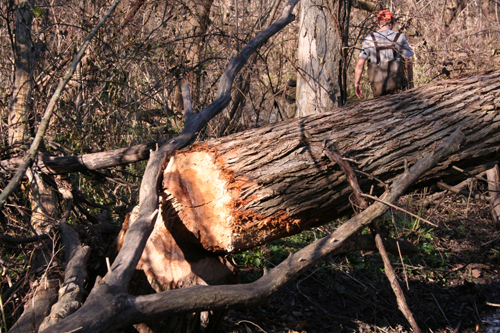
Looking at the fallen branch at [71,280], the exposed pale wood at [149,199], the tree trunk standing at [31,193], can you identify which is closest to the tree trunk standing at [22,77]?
the tree trunk standing at [31,193]

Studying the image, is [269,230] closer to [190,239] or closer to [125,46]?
[190,239]

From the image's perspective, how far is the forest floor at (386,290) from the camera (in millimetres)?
3023

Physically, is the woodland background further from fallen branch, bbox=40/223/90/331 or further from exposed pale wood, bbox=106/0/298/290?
exposed pale wood, bbox=106/0/298/290

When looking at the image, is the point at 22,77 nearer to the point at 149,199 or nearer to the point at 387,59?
the point at 149,199

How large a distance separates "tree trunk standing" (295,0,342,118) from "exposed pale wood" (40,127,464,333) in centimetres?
203

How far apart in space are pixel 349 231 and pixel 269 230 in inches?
20.1

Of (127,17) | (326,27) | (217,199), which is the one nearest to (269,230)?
(217,199)

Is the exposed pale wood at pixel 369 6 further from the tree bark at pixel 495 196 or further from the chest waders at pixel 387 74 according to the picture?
the tree bark at pixel 495 196

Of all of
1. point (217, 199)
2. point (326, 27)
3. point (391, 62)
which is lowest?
point (217, 199)

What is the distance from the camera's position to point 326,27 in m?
4.22

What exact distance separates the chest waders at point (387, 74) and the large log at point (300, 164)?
1702 mm

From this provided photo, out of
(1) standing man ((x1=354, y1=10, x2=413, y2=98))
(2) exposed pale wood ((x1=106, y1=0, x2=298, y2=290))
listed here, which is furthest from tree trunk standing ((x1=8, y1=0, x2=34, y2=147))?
(1) standing man ((x1=354, y1=10, x2=413, y2=98))

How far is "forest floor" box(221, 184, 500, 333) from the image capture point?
9.92 ft

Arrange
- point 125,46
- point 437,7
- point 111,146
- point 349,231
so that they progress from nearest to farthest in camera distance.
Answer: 1. point 349,231
2. point 111,146
3. point 125,46
4. point 437,7
